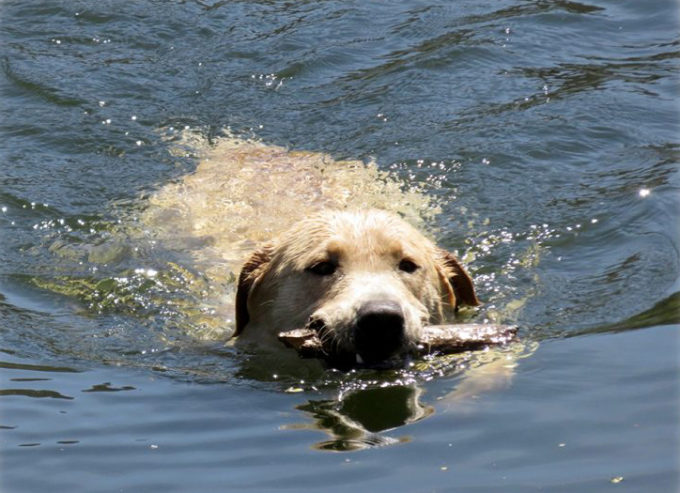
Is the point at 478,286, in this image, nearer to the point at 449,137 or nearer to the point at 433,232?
the point at 433,232

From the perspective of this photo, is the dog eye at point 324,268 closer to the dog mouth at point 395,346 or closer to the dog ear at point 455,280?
the dog mouth at point 395,346

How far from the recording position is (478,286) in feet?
26.8

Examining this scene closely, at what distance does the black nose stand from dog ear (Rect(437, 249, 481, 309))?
4.11ft

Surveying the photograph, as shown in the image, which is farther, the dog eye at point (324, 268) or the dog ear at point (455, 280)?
the dog ear at point (455, 280)

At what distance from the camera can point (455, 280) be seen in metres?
7.27

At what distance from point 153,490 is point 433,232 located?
4.59 m

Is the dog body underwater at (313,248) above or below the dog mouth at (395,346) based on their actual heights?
above

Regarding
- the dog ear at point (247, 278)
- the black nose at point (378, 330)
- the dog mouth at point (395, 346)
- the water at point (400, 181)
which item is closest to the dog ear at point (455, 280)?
the water at point (400, 181)

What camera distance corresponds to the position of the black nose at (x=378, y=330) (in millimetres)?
5680

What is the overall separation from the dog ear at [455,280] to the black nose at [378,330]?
1.25m

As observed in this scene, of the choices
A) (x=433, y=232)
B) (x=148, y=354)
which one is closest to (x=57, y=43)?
(x=433, y=232)

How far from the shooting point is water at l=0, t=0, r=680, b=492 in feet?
17.1

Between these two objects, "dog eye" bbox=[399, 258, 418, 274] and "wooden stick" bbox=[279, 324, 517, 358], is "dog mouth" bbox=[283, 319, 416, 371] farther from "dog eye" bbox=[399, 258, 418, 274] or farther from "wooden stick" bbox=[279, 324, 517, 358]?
"dog eye" bbox=[399, 258, 418, 274]

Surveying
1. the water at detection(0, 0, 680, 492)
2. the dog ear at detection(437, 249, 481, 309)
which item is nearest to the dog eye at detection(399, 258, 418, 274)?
the dog ear at detection(437, 249, 481, 309)
